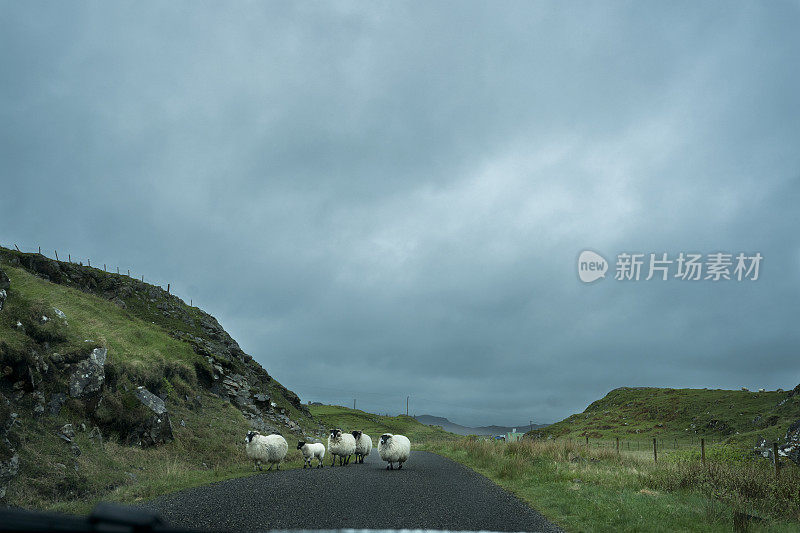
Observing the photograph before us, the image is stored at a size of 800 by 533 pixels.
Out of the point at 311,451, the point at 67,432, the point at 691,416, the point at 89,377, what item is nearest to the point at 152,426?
the point at 89,377

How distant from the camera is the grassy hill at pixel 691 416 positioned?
269 ft

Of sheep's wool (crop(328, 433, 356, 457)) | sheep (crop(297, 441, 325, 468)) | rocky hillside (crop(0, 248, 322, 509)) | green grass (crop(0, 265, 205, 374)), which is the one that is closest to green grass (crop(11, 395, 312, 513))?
rocky hillside (crop(0, 248, 322, 509))

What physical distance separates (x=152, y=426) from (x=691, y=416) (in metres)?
114

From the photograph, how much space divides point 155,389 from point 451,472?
21.7 metres

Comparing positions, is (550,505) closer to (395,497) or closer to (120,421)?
(395,497)

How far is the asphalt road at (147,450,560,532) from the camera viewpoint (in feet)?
39.1

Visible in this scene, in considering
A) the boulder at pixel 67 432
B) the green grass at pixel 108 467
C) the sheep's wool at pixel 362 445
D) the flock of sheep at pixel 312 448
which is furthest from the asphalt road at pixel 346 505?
the sheep's wool at pixel 362 445

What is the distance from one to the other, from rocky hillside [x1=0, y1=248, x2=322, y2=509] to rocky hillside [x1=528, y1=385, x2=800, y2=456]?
2510 inches

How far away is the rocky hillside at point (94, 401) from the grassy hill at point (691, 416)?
63085mm

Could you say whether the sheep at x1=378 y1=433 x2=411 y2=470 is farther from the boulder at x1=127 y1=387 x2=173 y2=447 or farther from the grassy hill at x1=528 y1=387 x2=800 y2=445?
the grassy hill at x1=528 y1=387 x2=800 y2=445

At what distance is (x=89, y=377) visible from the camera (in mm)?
26891

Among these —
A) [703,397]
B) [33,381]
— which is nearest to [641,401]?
[703,397]

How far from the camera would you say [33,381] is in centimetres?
2344

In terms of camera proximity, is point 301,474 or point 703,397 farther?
point 703,397
